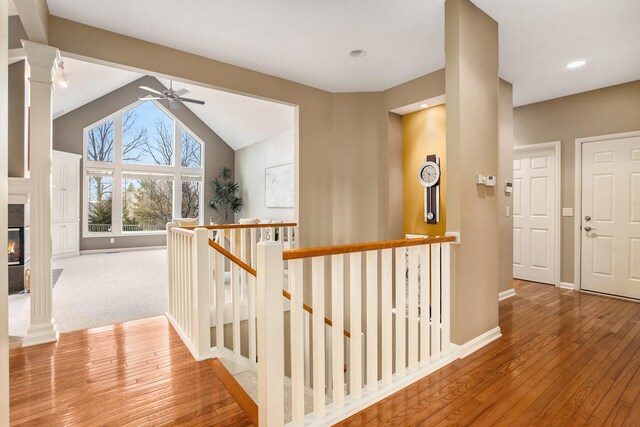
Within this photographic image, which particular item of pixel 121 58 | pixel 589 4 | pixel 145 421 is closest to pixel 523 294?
pixel 589 4

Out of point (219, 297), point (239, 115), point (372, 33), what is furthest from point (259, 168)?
point (219, 297)

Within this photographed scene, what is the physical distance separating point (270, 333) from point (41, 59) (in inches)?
116

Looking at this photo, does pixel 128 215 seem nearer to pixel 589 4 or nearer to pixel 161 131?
pixel 161 131

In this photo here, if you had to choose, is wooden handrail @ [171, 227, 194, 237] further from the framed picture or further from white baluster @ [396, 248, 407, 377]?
the framed picture

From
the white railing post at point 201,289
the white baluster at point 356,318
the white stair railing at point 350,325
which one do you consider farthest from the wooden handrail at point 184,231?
the white baluster at point 356,318

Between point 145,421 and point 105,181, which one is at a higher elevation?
point 105,181

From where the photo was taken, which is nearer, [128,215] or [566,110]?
[566,110]

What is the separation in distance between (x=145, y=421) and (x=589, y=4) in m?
4.14

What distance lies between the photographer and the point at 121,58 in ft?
10.2

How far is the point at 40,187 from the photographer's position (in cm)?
272

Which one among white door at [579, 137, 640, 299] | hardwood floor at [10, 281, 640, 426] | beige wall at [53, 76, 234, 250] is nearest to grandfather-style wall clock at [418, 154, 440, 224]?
hardwood floor at [10, 281, 640, 426]

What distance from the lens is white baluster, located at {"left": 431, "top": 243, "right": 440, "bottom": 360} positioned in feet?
7.86

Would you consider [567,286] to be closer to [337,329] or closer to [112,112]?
[337,329]

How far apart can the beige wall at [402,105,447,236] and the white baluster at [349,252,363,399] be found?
2.67 m
